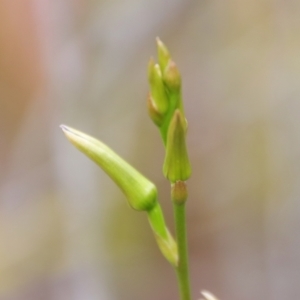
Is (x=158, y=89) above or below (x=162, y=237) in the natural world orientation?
above

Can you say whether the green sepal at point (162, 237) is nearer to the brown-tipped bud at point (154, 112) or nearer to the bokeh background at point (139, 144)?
the brown-tipped bud at point (154, 112)

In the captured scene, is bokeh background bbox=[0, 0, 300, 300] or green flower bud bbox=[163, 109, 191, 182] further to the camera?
bokeh background bbox=[0, 0, 300, 300]

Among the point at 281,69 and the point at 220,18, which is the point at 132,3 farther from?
the point at 281,69

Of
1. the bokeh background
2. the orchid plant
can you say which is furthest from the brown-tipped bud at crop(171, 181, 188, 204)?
the bokeh background

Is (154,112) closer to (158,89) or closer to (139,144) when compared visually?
(158,89)

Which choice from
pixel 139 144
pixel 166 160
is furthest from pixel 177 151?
pixel 139 144

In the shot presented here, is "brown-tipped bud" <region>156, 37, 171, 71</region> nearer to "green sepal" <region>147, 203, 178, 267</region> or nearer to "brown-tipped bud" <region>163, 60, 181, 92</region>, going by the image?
"brown-tipped bud" <region>163, 60, 181, 92</region>

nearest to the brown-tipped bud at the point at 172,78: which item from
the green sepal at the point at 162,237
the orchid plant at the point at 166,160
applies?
the orchid plant at the point at 166,160
